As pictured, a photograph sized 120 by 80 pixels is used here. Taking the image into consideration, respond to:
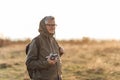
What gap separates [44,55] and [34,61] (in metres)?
0.17

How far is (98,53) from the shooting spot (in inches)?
801

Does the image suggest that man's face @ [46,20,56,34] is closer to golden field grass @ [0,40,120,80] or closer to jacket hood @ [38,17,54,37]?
jacket hood @ [38,17,54,37]

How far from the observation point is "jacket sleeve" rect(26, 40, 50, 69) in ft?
23.3

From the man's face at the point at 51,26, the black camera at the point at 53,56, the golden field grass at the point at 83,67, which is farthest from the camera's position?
the golden field grass at the point at 83,67

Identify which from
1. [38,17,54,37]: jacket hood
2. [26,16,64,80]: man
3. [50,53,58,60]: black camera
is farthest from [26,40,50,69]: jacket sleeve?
[38,17,54,37]: jacket hood

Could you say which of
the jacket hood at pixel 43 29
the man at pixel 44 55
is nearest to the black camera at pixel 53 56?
the man at pixel 44 55

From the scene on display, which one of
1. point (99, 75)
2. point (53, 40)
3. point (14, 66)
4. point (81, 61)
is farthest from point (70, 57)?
point (53, 40)

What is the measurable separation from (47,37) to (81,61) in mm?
10567

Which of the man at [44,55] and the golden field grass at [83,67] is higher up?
the man at [44,55]

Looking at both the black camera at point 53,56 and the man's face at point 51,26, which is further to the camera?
the man's face at point 51,26

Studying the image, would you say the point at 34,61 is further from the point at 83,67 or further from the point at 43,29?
the point at 83,67

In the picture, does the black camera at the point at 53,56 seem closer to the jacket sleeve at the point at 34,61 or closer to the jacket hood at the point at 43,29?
the jacket sleeve at the point at 34,61

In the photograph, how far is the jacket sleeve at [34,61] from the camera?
23.3ft

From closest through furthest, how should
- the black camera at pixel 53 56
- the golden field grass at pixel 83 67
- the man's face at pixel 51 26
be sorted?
the black camera at pixel 53 56 → the man's face at pixel 51 26 → the golden field grass at pixel 83 67
